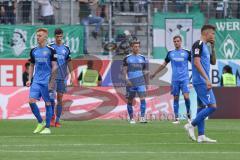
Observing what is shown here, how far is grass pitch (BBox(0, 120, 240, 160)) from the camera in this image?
581 inches

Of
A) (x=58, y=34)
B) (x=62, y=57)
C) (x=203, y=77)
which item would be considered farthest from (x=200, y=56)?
(x=62, y=57)

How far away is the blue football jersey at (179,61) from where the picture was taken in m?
26.1

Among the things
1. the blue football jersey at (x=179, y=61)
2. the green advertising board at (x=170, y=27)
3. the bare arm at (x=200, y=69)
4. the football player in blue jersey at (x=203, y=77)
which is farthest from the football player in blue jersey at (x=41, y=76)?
the green advertising board at (x=170, y=27)

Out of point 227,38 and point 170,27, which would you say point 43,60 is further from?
point 227,38

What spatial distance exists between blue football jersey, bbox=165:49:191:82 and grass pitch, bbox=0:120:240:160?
7.31 feet

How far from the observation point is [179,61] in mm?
26188

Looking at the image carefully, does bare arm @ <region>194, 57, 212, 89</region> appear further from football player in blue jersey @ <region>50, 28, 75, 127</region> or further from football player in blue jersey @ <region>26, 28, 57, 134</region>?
football player in blue jersey @ <region>50, 28, 75, 127</region>

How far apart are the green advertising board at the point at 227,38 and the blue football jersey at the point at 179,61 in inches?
280

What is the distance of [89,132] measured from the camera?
21219 millimetres

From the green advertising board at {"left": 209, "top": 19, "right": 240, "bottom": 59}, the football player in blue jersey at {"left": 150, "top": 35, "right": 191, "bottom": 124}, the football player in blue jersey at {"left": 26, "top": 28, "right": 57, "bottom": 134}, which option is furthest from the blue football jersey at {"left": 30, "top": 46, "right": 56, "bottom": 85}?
the green advertising board at {"left": 209, "top": 19, "right": 240, "bottom": 59}

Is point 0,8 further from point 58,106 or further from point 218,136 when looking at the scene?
point 218,136

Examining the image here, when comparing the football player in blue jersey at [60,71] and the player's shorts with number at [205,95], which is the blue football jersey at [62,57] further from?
the player's shorts with number at [205,95]

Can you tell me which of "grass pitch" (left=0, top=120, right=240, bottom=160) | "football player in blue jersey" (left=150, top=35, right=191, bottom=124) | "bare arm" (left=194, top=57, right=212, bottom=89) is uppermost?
"bare arm" (left=194, top=57, right=212, bottom=89)

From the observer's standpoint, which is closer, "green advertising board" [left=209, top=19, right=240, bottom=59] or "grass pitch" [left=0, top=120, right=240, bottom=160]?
"grass pitch" [left=0, top=120, right=240, bottom=160]
